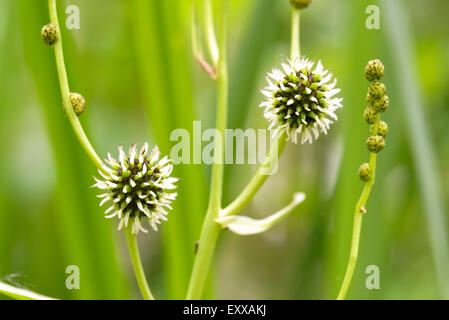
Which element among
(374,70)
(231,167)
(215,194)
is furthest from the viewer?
(231,167)

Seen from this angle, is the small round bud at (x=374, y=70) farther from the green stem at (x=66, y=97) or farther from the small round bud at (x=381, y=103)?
the green stem at (x=66, y=97)

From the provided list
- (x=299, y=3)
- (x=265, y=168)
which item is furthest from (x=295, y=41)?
(x=265, y=168)

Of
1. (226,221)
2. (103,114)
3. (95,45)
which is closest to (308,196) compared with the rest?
(103,114)

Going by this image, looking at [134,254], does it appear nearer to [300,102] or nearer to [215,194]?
[215,194]

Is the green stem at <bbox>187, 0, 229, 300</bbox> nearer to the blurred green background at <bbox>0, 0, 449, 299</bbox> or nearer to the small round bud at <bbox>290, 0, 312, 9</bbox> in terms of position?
the small round bud at <bbox>290, 0, 312, 9</bbox>

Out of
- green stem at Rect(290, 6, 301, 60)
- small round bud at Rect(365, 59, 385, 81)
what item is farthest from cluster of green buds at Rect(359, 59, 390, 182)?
green stem at Rect(290, 6, 301, 60)

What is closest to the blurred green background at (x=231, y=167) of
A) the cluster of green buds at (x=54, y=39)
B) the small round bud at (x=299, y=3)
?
the small round bud at (x=299, y=3)

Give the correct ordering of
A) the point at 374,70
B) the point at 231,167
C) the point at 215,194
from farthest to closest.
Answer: the point at 231,167 < the point at 215,194 < the point at 374,70
